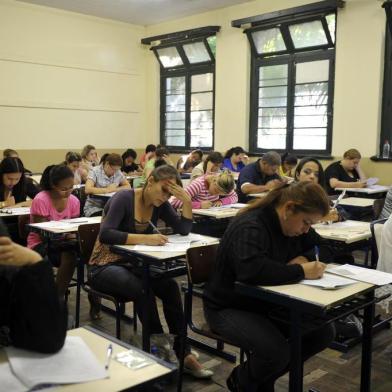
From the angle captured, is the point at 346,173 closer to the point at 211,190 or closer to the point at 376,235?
the point at 211,190

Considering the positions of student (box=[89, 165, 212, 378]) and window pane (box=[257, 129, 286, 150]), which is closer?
student (box=[89, 165, 212, 378])

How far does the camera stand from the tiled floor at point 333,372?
2.70m

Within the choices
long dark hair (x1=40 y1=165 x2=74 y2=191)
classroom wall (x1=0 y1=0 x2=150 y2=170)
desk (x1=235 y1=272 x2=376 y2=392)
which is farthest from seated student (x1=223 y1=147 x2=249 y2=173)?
desk (x1=235 y1=272 x2=376 y2=392)

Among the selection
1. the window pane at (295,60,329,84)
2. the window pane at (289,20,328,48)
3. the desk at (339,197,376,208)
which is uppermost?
the window pane at (289,20,328,48)

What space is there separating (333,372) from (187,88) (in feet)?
25.1

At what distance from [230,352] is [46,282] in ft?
6.73

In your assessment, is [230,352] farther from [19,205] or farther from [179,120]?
[179,120]

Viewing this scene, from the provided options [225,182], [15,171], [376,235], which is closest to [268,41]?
[225,182]

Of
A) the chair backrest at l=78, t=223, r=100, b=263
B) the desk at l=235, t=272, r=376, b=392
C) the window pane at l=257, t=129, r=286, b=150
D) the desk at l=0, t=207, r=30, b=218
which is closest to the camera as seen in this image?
the desk at l=235, t=272, r=376, b=392

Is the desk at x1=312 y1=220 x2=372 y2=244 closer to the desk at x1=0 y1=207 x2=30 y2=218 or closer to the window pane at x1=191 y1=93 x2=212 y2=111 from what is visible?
the desk at x1=0 y1=207 x2=30 y2=218

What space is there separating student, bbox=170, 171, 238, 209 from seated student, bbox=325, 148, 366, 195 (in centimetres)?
185

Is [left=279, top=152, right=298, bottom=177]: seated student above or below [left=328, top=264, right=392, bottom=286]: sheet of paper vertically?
above

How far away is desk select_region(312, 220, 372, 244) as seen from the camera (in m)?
3.35

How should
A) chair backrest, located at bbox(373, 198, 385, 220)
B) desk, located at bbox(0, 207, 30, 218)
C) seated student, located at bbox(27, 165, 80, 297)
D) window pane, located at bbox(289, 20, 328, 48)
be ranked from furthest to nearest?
window pane, located at bbox(289, 20, 328, 48), chair backrest, located at bbox(373, 198, 385, 220), desk, located at bbox(0, 207, 30, 218), seated student, located at bbox(27, 165, 80, 297)
